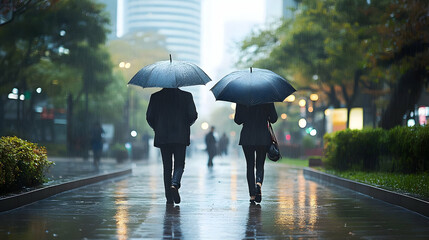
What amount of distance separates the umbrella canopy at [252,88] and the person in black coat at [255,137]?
14.9 inches

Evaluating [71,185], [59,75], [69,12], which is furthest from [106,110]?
[71,185]

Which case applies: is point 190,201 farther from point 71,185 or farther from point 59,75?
point 59,75

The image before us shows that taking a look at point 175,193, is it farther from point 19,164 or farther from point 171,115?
point 19,164

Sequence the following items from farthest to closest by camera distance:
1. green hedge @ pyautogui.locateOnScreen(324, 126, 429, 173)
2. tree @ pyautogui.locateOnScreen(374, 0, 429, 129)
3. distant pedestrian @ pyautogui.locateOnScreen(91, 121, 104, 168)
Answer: distant pedestrian @ pyautogui.locateOnScreen(91, 121, 104, 168) < tree @ pyautogui.locateOnScreen(374, 0, 429, 129) < green hedge @ pyautogui.locateOnScreen(324, 126, 429, 173)

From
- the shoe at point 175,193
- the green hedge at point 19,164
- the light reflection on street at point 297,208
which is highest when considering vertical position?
the green hedge at point 19,164

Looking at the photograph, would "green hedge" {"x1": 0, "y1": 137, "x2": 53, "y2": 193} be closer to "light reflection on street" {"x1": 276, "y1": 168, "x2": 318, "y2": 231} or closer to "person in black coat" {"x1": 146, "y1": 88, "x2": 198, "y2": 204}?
"person in black coat" {"x1": 146, "y1": 88, "x2": 198, "y2": 204}

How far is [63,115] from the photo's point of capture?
193 ft

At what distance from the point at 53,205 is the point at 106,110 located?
4855 centimetres

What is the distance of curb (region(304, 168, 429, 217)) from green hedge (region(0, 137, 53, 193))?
21.2ft

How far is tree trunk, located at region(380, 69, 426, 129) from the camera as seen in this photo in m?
25.3

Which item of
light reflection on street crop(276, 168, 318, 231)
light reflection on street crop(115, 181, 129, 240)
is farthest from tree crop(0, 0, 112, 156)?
light reflection on street crop(115, 181, 129, 240)

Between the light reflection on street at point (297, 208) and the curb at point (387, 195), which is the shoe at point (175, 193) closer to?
the light reflection on street at point (297, 208)

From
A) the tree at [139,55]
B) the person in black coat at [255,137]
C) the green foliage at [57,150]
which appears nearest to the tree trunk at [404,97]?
the person in black coat at [255,137]

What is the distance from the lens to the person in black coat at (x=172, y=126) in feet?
36.0
